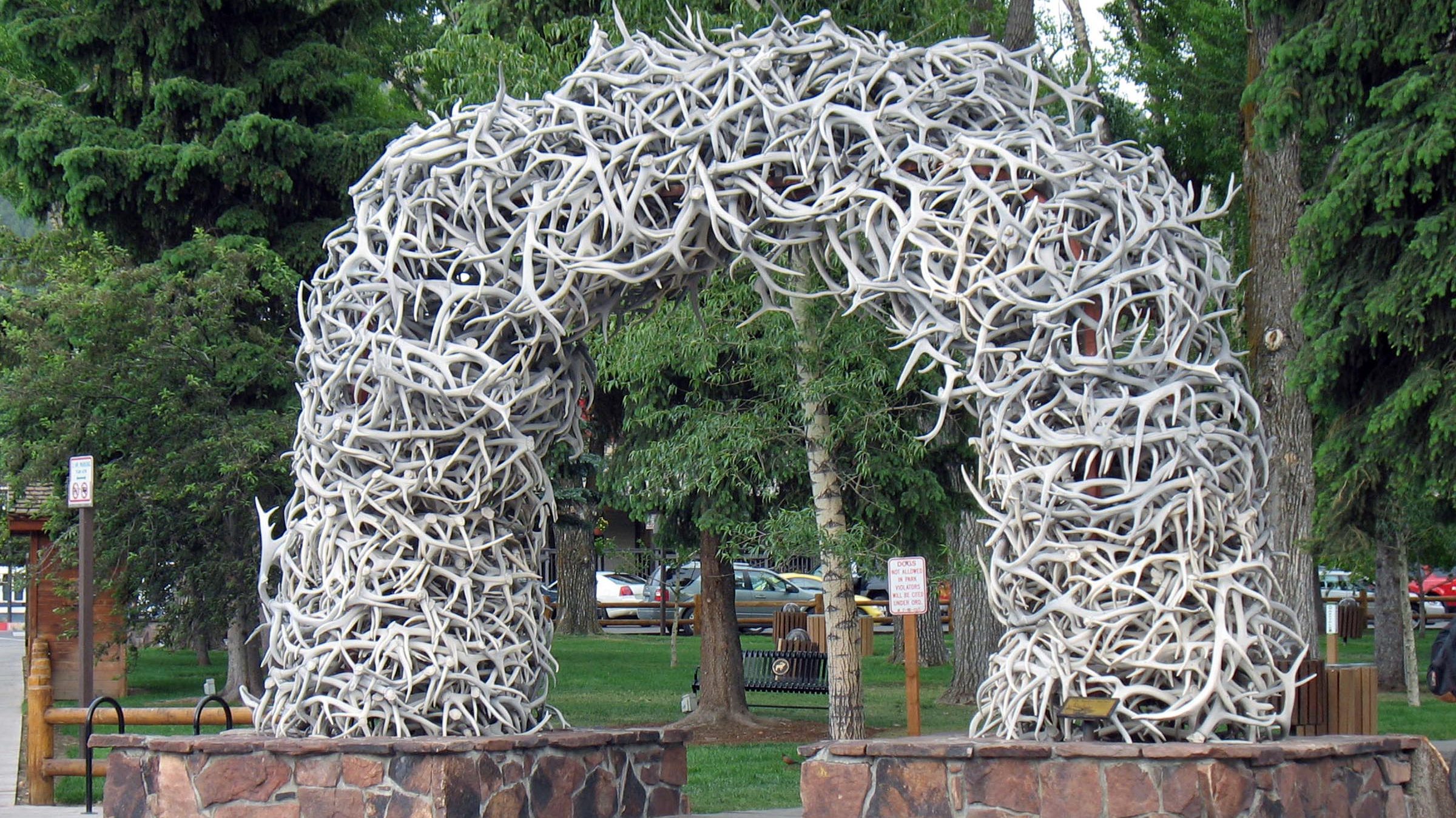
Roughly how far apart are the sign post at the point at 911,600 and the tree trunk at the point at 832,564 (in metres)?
2.25

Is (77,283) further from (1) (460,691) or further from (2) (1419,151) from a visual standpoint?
(2) (1419,151)

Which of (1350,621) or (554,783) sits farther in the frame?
(1350,621)

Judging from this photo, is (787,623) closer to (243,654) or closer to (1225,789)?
(243,654)

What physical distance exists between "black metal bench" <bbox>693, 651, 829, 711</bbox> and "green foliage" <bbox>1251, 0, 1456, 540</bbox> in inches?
242

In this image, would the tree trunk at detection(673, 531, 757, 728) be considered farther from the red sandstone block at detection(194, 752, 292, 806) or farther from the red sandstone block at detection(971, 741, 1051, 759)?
the red sandstone block at detection(971, 741, 1051, 759)

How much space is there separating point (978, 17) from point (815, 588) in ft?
71.1

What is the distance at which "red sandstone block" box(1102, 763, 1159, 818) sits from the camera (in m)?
6.28

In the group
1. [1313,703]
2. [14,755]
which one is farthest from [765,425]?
[14,755]

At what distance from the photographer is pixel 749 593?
33812mm

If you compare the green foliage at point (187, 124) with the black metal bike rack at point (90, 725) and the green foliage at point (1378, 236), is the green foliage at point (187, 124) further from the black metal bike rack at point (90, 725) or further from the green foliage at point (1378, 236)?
the green foliage at point (1378, 236)

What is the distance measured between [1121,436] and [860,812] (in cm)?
210

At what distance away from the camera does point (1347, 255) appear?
11.0 m

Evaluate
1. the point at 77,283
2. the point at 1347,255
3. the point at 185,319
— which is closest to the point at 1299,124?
the point at 1347,255

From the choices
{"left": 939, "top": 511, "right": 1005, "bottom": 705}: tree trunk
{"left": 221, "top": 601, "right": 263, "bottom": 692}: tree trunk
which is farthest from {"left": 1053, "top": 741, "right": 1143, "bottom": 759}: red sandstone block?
{"left": 939, "top": 511, "right": 1005, "bottom": 705}: tree trunk
